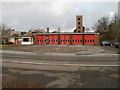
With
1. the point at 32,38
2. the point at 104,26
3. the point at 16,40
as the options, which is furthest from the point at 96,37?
the point at 16,40

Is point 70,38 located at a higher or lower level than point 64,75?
higher

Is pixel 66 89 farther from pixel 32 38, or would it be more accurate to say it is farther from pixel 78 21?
pixel 78 21

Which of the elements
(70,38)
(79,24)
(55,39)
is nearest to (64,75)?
(70,38)

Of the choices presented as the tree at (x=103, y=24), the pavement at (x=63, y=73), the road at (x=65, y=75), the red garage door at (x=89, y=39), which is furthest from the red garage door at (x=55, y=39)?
the road at (x=65, y=75)

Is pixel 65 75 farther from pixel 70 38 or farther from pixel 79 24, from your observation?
pixel 79 24

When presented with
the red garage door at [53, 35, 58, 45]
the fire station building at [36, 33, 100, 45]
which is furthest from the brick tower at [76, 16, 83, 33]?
the red garage door at [53, 35, 58, 45]

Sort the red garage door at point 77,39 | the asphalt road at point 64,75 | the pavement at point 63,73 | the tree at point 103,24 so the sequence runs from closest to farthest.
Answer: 1. the asphalt road at point 64,75
2. the pavement at point 63,73
3. the red garage door at point 77,39
4. the tree at point 103,24

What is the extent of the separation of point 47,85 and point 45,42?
43.4 meters

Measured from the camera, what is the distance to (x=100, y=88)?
17.1 feet

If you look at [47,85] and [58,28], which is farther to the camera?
[58,28]

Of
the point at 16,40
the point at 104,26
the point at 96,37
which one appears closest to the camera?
the point at 96,37

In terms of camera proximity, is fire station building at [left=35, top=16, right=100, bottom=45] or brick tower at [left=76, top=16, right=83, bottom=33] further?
brick tower at [left=76, top=16, right=83, bottom=33]

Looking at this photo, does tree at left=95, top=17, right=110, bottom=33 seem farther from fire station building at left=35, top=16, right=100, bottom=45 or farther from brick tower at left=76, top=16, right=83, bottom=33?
fire station building at left=35, top=16, right=100, bottom=45

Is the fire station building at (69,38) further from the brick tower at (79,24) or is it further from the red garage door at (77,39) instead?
the brick tower at (79,24)
